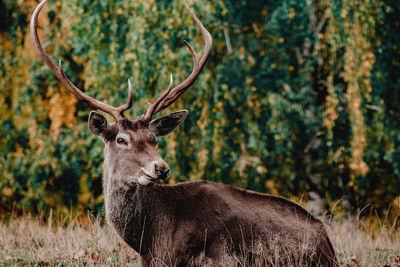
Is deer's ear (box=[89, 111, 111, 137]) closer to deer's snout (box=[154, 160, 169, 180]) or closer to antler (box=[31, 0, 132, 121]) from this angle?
antler (box=[31, 0, 132, 121])

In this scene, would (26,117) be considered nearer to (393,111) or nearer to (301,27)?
(301,27)

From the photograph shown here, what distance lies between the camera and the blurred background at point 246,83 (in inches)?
241

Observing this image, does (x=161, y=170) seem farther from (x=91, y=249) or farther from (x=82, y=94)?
(x=91, y=249)

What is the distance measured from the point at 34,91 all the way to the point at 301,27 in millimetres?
4210

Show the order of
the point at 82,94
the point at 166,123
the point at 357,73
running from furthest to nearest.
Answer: the point at 357,73 → the point at 166,123 → the point at 82,94

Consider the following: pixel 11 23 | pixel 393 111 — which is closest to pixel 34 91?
pixel 11 23

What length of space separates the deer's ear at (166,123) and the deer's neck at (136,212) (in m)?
0.59

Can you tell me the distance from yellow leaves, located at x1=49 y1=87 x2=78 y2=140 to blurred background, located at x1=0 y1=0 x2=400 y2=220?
0.02 m

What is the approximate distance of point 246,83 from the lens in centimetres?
635

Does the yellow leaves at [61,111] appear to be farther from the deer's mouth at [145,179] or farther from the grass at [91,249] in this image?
the deer's mouth at [145,179]

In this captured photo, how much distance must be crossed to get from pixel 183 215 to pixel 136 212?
357 millimetres

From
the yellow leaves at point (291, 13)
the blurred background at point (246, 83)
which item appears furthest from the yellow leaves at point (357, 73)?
the yellow leaves at point (291, 13)

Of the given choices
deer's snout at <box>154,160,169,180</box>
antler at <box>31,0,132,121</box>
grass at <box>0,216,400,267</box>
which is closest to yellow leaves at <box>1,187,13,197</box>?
grass at <box>0,216,400,267</box>

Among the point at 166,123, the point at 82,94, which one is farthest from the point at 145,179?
the point at 82,94
